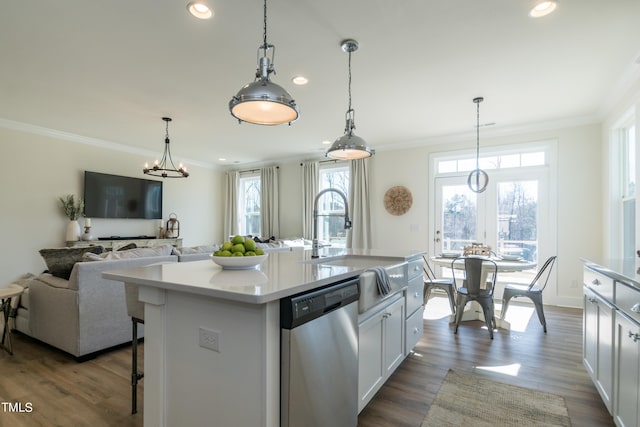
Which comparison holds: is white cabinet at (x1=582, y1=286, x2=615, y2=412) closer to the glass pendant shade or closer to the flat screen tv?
the glass pendant shade

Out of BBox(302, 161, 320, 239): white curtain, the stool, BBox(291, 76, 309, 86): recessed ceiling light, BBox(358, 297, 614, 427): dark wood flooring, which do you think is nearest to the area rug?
BBox(358, 297, 614, 427): dark wood flooring

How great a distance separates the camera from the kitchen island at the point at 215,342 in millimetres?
1290

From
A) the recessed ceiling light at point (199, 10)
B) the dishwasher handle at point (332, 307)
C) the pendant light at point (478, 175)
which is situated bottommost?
the dishwasher handle at point (332, 307)

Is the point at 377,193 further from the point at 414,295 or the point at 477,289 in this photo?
the point at 414,295

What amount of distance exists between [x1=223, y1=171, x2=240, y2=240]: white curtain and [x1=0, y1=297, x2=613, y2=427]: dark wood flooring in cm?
511

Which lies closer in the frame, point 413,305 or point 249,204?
point 413,305

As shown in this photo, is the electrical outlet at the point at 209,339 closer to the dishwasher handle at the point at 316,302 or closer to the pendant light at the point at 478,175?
the dishwasher handle at the point at 316,302

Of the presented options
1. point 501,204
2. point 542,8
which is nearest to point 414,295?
point 542,8

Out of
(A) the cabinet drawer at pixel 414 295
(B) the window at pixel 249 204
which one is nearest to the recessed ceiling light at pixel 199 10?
(A) the cabinet drawer at pixel 414 295

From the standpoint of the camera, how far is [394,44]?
280 centimetres

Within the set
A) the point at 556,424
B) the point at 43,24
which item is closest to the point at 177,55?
the point at 43,24

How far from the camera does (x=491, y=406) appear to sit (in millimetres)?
2162

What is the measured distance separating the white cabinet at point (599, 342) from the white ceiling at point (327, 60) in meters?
2.05

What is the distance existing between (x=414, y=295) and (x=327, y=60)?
2293 mm
